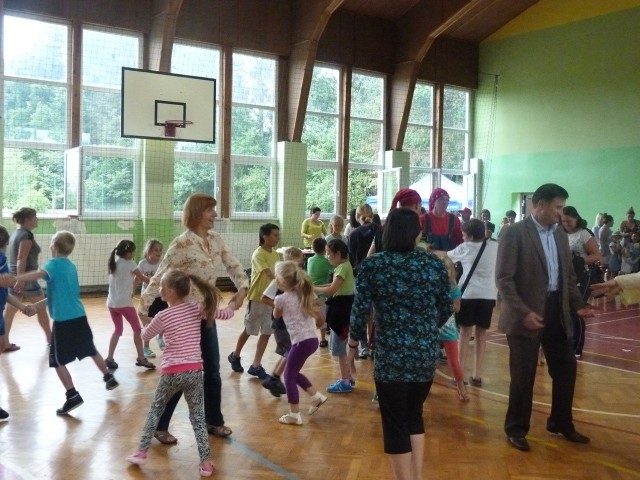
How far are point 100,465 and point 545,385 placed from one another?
3.69m

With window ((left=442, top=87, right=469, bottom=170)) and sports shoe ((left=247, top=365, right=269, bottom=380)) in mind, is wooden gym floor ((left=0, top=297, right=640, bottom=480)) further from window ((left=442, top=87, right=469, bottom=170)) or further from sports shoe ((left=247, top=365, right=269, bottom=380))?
window ((left=442, top=87, right=469, bottom=170))

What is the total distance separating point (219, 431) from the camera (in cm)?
411

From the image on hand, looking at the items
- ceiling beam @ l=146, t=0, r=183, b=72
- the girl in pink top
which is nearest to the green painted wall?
ceiling beam @ l=146, t=0, r=183, b=72

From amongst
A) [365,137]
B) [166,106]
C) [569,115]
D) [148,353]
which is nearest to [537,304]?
→ [148,353]

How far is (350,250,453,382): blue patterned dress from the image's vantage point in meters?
2.76

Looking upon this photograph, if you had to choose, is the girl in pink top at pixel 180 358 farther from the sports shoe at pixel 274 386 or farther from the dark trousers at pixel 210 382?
the sports shoe at pixel 274 386

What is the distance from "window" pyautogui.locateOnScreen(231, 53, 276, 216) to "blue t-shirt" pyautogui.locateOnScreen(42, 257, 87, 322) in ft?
30.6

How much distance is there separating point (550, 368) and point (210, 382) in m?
2.14

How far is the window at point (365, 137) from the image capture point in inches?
619

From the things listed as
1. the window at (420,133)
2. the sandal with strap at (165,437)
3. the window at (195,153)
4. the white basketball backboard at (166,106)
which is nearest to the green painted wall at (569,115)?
the window at (420,133)

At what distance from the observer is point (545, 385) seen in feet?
18.3

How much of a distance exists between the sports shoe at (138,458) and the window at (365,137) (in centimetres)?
1222

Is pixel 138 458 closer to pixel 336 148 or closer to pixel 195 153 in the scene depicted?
pixel 195 153

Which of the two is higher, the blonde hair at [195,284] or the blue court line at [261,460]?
A: the blonde hair at [195,284]
